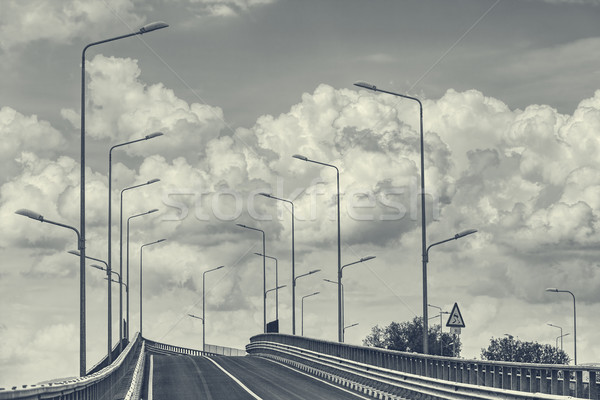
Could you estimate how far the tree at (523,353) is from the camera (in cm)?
17262

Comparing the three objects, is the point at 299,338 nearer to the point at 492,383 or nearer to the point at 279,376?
the point at 279,376

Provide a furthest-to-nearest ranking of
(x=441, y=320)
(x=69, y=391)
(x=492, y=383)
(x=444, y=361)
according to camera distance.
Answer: (x=441, y=320) < (x=444, y=361) < (x=492, y=383) < (x=69, y=391)

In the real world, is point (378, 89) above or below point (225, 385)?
above

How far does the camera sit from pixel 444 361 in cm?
3094

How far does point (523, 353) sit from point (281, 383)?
5581 inches

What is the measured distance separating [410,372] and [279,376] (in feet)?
49.4

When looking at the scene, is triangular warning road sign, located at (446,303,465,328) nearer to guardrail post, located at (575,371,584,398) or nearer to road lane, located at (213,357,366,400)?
road lane, located at (213,357,366,400)

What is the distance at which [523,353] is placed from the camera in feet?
587

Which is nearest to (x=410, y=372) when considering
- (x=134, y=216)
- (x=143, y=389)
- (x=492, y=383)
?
(x=492, y=383)

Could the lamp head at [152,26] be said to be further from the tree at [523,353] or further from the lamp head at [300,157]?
the tree at [523,353]

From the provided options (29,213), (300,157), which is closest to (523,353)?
(300,157)

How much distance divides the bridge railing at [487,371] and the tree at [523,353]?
129834 mm

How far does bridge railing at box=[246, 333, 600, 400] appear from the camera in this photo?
2114 centimetres

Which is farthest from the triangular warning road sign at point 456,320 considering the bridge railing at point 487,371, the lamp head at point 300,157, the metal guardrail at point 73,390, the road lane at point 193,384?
the lamp head at point 300,157
